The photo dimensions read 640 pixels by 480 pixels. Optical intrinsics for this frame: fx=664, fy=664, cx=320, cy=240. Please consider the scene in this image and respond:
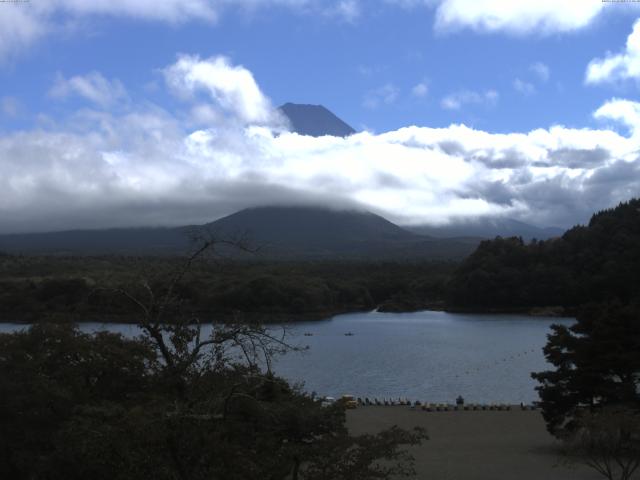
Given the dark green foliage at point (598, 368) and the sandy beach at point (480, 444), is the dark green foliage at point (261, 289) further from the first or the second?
the dark green foliage at point (598, 368)

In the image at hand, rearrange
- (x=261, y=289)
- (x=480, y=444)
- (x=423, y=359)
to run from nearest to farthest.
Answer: (x=480, y=444) → (x=423, y=359) → (x=261, y=289)

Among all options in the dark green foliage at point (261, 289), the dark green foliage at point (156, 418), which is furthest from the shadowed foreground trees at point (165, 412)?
the dark green foliage at point (261, 289)

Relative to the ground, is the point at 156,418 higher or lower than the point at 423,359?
higher

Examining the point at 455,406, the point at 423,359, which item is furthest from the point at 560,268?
the point at 455,406

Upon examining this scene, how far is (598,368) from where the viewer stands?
14.4 metres

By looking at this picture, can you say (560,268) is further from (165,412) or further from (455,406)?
(165,412)

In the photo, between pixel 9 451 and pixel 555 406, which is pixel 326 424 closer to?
pixel 9 451

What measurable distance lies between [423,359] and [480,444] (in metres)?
18.8

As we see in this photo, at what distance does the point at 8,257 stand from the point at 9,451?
3213 inches

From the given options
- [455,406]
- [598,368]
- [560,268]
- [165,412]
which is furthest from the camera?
[560,268]

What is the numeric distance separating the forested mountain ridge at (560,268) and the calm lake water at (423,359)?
598 cm

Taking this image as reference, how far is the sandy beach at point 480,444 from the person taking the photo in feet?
44.3

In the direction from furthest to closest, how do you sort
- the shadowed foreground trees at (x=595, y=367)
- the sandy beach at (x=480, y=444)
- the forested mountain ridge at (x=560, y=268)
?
the forested mountain ridge at (x=560, y=268) < the shadowed foreground trees at (x=595, y=367) < the sandy beach at (x=480, y=444)

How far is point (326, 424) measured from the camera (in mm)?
8977
